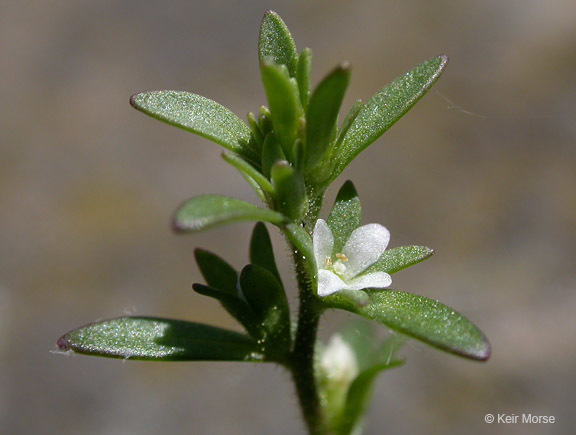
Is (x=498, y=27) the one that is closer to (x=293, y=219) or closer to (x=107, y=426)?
(x=107, y=426)

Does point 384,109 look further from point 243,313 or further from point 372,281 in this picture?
point 243,313

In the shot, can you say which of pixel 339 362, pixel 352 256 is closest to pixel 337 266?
pixel 352 256

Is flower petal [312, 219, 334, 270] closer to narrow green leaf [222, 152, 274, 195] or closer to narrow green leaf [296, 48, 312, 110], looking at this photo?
narrow green leaf [222, 152, 274, 195]

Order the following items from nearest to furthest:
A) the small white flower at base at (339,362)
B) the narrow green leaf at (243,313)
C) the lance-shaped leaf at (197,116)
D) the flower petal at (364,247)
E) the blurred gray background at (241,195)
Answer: the lance-shaped leaf at (197,116)
the flower petal at (364,247)
the narrow green leaf at (243,313)
the small white flower at base at (339,362)
the blurred gray background at (241,195)

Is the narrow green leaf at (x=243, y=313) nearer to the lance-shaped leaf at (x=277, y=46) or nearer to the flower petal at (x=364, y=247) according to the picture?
the flower petal at (x=364, y=247)

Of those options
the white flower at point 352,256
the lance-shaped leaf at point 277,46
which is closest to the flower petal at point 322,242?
the white flower at point 352,256

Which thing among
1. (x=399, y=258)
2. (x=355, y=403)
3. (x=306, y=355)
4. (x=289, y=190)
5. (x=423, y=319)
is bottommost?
(x=355, y=403)

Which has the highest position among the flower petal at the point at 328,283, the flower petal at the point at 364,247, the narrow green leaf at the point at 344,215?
the narrow green leaf at the point at 344,215

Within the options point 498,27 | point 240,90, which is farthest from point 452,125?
point 240,90
